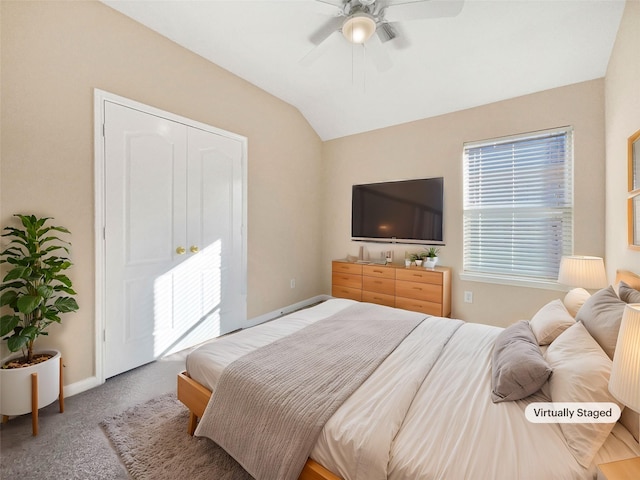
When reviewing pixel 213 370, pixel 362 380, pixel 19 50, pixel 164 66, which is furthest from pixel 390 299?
pixel 19 50

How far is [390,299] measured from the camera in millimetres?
3521

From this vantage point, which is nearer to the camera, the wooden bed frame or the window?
the wooden bed frame

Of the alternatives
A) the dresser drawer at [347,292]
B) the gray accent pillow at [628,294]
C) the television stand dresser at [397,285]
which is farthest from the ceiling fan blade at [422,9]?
the dresser drawer at [347,292]

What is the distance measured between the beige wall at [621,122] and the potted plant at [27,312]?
3645 millimetres

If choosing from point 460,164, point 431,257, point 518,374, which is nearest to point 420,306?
point 431,257

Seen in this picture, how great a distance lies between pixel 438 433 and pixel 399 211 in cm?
301

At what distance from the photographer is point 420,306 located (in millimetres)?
3283

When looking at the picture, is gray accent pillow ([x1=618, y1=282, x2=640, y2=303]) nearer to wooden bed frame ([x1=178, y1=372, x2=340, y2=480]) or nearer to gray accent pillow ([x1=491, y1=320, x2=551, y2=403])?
gray accent pillow ([x1=491, y1=320, x2=551, y2=403])

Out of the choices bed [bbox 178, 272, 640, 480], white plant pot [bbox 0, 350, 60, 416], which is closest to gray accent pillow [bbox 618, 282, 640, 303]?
bed [bbox 178, 272, 640, 480]

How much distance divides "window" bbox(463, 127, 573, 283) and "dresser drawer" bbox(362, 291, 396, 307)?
3.23 ft

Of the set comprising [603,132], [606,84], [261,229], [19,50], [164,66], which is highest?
[164,66]

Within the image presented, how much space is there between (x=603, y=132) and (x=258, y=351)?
3587 millimetres

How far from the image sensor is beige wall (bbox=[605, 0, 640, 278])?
171cm

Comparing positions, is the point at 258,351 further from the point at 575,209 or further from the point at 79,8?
the point at 575,209
